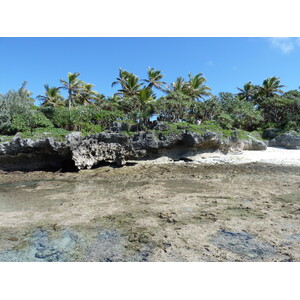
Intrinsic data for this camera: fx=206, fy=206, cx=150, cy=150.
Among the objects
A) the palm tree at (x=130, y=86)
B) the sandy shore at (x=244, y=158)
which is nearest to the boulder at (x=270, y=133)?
the sandy shore at (x=244, y=158)

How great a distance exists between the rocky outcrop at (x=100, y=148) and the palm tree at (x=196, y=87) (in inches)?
652

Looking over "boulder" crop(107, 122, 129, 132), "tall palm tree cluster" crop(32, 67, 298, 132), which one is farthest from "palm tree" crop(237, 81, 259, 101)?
"boulder" crop(107, 122, 129, 132)

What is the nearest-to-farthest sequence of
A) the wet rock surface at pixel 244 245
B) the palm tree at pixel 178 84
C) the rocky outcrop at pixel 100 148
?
the wet rock surface at pixel 244 245 < the rocky outcrop at pixel 100 148 < the palm tree at pixel 178 84

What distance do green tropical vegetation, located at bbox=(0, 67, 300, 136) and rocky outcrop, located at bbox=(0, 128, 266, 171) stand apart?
1.58 metres

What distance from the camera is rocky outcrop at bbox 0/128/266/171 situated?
18.6m

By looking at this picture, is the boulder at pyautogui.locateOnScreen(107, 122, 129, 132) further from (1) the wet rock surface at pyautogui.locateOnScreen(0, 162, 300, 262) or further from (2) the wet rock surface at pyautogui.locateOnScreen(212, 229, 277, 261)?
(2) the wet rock surface at pyautogui.locateOnScreen(212, 229, 277, 261)

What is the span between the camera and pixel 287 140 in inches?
891

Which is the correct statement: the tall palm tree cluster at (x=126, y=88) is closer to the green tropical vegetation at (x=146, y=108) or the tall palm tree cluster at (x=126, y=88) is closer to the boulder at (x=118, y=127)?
the green tropical vegetation at (x=146, y=108)

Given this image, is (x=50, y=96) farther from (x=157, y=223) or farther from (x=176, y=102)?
(x=157, y=223)

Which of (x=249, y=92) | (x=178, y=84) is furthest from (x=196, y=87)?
(x=249, y=92)

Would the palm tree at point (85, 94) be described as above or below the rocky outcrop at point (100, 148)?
above

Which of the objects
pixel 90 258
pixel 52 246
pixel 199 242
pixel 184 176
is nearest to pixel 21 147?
pixel 184 176

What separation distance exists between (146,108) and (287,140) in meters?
17.0

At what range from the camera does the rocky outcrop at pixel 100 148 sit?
1859 cm
